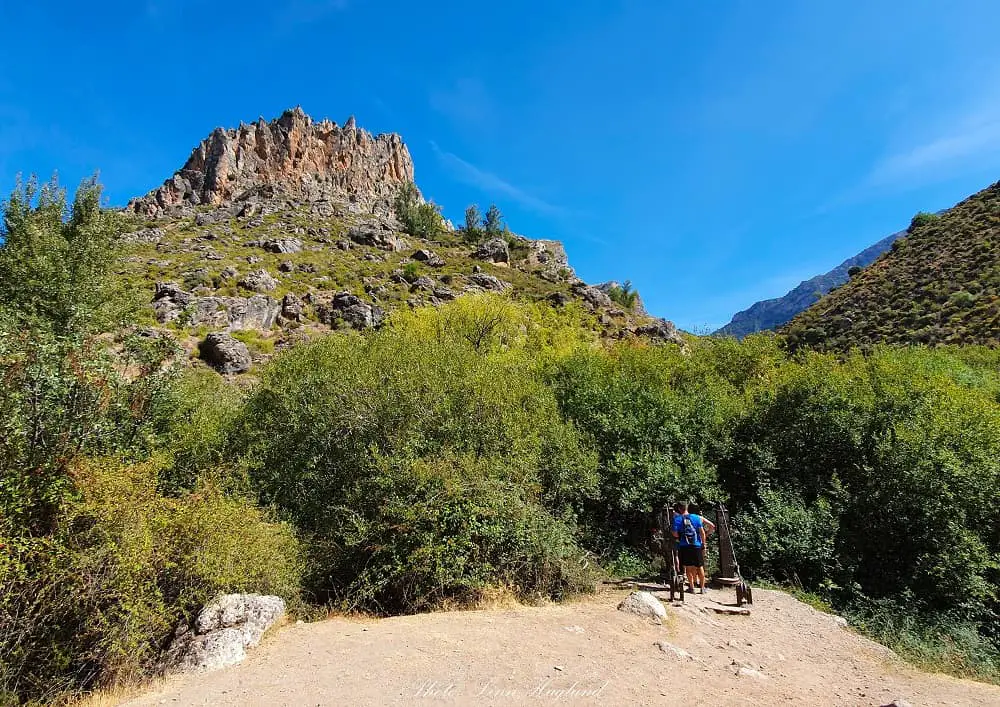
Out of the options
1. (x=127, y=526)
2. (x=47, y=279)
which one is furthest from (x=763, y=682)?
(x=47, y=279)

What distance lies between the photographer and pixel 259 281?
42094 mm

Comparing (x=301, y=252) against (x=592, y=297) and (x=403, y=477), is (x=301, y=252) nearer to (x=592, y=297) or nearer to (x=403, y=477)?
(x=592, y=297)

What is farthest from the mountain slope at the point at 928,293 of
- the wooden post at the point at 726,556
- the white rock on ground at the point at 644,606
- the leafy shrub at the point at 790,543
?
the white rock on ground at the point at 644,606

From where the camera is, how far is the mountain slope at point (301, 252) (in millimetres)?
36875

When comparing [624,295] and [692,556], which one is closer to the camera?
[692,556]

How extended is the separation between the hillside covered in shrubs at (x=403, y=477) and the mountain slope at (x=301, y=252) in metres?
3.30

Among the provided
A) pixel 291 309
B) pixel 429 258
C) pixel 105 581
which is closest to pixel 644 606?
pixel 105 581

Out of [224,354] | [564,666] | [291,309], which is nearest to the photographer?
[564,666]

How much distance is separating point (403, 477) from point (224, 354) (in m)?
21.9

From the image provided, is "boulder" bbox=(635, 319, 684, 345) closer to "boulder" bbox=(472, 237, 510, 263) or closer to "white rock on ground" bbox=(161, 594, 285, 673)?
"boulder" bbox=(472, 237, 510, 263)

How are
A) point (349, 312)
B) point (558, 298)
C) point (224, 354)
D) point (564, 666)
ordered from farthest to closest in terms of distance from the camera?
point (558, 298) < point (349, 312) < point (224, 354) < point (564, 666)

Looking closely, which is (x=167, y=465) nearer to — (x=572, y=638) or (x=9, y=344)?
(x=9, y=344)

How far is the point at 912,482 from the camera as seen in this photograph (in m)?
14.0

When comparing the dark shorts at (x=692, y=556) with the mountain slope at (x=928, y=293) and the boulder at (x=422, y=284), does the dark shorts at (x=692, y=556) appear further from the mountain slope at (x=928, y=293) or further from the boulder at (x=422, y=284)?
the boulder at (x=422, y=284)
